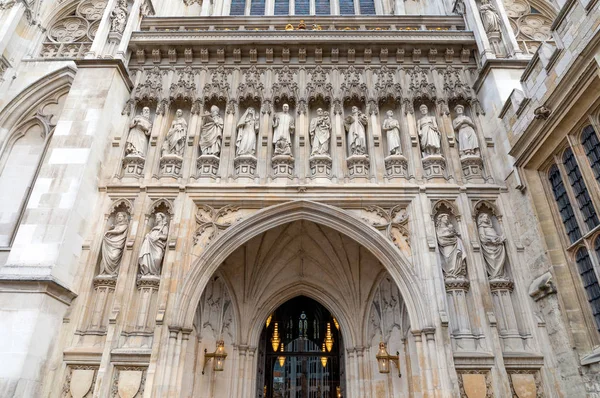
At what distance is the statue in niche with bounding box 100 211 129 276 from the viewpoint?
813cm

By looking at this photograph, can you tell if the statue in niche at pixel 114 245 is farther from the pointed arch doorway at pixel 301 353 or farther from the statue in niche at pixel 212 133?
the pointed arch doorway at pixel 301 353

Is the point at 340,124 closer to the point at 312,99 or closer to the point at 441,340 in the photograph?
the point at 312,99

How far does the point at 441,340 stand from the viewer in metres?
7.31

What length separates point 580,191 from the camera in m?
6.98

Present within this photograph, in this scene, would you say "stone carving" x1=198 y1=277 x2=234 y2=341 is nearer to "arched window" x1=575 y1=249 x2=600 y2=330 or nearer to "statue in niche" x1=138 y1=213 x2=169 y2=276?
"statue in niche" x1=138 y1=213 x2=169 y2=276

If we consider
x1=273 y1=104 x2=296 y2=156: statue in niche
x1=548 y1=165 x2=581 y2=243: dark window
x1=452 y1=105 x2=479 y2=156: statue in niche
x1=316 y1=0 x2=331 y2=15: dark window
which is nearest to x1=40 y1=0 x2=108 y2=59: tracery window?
x1=273 y1=104 x2=296 y2=156: statue in niche

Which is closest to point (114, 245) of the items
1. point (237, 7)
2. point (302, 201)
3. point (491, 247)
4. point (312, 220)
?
point (302, 201)

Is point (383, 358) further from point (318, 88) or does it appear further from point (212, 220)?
point (318, 88)

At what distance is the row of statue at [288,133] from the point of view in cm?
929

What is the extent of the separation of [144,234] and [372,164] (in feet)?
17.5

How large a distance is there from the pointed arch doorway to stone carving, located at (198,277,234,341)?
1.26 m

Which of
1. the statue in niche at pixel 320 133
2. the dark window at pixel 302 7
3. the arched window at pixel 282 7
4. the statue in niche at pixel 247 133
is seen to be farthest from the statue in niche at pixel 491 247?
the arched window at pixel 282 7

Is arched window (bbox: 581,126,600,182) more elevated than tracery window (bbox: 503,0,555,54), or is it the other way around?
tracery window (bbox: 503,0,555,54)

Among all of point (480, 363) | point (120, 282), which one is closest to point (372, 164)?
point (480, 363)
